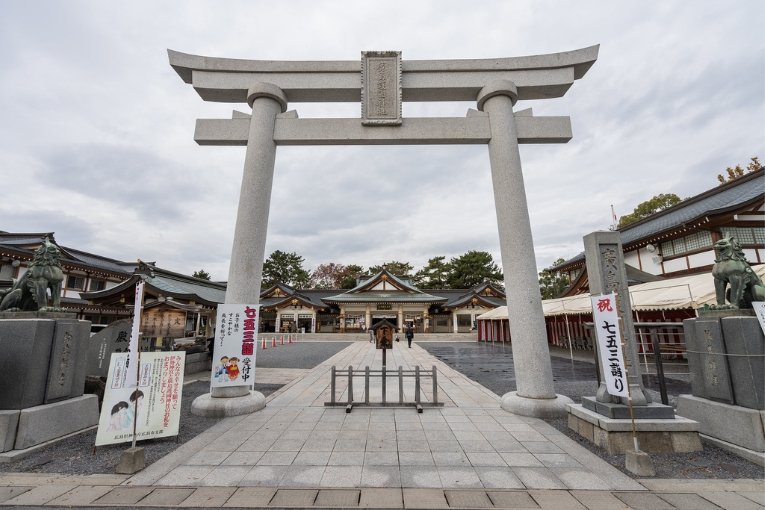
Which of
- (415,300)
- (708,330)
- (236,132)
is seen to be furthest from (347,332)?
(708,330)

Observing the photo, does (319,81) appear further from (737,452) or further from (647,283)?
(647,283)

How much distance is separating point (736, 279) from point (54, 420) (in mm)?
10511

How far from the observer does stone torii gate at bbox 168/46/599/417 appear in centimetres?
691

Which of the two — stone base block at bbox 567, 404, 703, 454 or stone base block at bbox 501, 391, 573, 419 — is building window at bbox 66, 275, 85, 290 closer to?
stone base block at bbox 501, 391, 573, 419

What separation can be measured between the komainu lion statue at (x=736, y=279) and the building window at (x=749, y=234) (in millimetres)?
12097

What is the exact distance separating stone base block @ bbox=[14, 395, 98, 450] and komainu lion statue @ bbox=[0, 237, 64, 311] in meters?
1.56

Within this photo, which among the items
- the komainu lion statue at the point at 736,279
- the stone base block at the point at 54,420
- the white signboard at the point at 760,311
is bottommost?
the stone base block at the point at 54,420

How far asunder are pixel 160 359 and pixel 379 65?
→ 7.46 metres

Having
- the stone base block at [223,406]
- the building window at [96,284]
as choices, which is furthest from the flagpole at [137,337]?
the building window at [96,284]

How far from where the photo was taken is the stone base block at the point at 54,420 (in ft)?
14.4

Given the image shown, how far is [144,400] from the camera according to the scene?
4738 millimetres

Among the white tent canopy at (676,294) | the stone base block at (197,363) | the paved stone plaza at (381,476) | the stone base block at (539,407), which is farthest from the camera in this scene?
the stone base block at (197,363)

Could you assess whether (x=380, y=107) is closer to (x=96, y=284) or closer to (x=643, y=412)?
(x=643, y=412)

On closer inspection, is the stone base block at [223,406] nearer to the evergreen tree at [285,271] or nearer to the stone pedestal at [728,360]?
the stone pedestal at [728,360]
